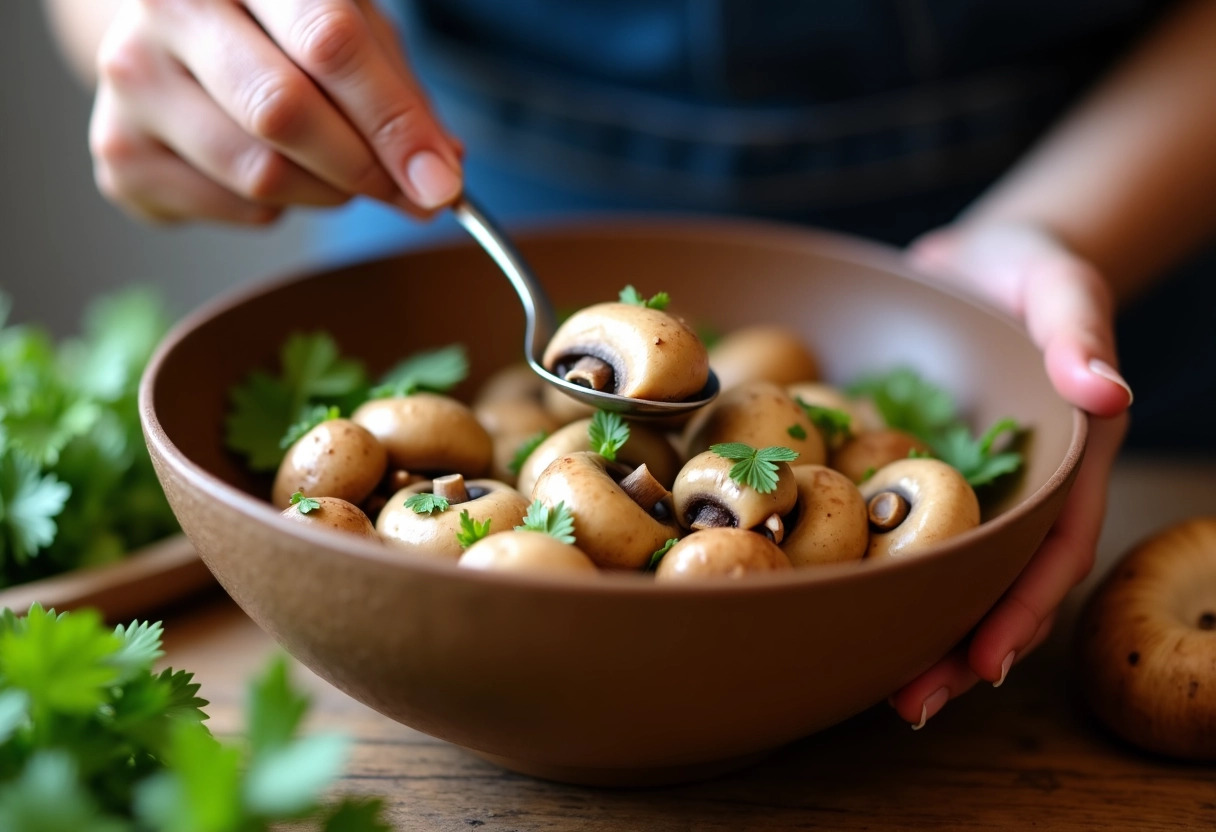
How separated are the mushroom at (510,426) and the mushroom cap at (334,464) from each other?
0.14 metres

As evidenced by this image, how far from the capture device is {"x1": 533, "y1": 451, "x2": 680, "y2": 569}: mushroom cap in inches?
35.7

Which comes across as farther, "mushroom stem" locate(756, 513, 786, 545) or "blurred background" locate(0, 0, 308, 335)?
"blurred background" locate(0, 0, 308, 335)

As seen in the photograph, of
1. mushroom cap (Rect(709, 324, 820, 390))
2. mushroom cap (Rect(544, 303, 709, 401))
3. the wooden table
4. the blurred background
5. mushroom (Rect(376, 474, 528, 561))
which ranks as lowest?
the blurred background

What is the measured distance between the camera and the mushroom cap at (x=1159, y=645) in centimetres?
100

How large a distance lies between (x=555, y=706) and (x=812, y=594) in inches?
8.1

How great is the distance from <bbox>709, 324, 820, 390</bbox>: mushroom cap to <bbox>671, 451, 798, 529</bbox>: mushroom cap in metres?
0.34

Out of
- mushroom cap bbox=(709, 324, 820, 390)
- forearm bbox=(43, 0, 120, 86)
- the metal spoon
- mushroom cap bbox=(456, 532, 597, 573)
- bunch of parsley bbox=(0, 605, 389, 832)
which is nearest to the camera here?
bunch of parsley bbox=(0, 605, 389, 832)

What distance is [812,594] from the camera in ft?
2.40

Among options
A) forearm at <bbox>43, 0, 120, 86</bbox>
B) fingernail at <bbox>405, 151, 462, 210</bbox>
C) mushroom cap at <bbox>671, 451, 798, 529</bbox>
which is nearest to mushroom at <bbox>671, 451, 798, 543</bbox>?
mushroom cap at <bbox>671, 451, 798, 529</bbox>

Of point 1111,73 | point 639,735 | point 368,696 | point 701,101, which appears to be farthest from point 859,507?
point 1111,73

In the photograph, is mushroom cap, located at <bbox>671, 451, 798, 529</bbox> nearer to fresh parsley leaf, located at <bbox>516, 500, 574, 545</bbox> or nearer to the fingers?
fresh parsley leaf, located at <bbox>516, 500, 574, 545</bbox>

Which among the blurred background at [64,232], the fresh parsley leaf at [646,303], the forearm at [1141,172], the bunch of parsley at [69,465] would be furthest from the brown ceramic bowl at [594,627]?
the blurred background at [64,232]

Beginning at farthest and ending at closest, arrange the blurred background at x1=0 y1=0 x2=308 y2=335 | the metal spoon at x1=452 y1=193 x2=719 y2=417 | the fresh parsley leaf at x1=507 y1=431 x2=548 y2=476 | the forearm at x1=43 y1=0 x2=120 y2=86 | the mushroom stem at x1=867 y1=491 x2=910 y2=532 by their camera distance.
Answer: the blurred background at x1=0 y1=0 x2=308 y2=335, the forearm at x1=43 y1=0 x2=120 y2=86, the metal spoon at x1=452 y1=193 x2=719 y2=417, the fresh parsley leaf at x1=507 y1=431 x2=548 y2=476, the mushroom stem at x1=867 y1=491 x2=910 y2=532

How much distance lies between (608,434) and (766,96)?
0.91m
